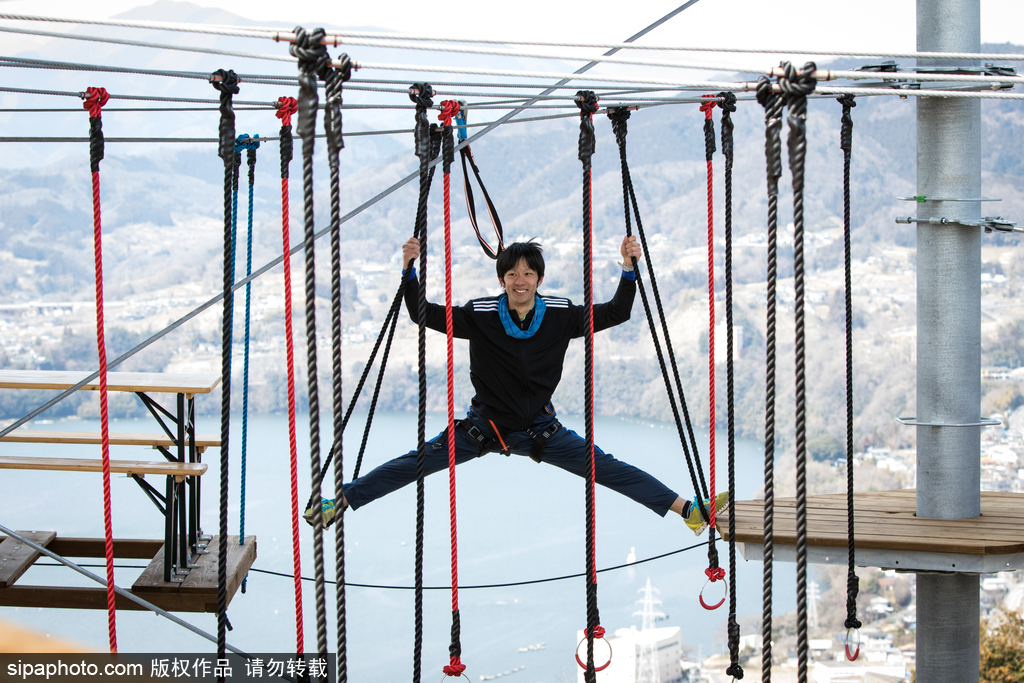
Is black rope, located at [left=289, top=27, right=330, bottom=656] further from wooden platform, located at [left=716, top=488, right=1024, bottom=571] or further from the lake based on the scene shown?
the lake

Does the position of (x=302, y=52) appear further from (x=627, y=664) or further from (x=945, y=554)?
(x=627, y=664)

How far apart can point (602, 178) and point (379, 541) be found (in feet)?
50.2

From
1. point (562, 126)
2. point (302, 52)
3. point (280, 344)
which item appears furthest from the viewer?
point (562, 126)

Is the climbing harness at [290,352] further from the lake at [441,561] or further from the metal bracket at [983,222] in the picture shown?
the lake at [441,561]

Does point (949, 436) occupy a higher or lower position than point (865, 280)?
lower

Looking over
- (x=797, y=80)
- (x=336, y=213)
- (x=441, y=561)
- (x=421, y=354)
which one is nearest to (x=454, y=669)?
(x=421, y=354)

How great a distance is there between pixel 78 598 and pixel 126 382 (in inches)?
31.3

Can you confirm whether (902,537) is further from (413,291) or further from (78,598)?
(78,598)

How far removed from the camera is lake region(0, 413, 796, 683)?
23750 mm

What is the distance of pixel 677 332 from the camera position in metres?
33.0

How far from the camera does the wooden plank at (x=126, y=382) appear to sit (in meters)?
3.01

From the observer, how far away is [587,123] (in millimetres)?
1768

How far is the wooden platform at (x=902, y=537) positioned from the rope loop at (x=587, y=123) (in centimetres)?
95

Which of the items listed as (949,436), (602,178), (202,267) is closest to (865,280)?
(602,178)
